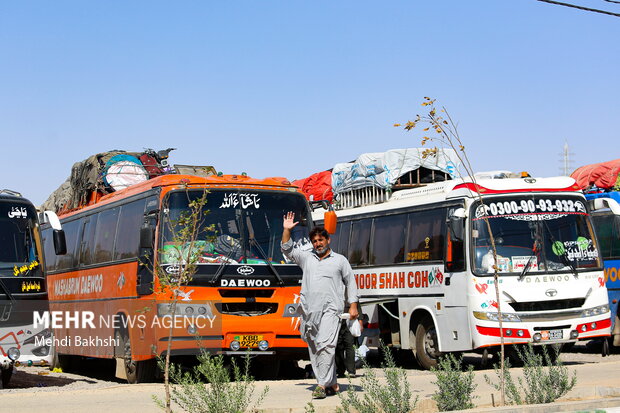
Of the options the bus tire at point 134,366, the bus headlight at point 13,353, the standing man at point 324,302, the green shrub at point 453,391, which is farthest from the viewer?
the bus tire at point 134,366

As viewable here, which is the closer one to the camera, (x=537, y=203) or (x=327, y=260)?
(x=327, y=260)

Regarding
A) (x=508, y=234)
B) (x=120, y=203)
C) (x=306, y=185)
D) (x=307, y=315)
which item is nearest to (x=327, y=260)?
(x=307, y=315)

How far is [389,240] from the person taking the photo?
788 inches

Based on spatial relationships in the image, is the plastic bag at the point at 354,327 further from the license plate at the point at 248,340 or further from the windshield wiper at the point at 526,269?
the windshield wiper at the point at 526,269

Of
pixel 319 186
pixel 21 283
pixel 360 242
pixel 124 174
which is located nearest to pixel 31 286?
pixel 21 283

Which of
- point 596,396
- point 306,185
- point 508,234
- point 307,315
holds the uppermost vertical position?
point 306,185

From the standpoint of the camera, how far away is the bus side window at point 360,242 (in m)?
21.0

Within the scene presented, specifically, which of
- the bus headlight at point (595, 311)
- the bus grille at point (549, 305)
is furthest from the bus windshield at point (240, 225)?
the bus headlight at point (595, 311)

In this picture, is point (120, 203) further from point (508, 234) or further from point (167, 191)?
point (508, 234)

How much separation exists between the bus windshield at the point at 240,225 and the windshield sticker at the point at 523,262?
3413 millimetres

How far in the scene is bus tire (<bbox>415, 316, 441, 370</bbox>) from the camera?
18.3 m

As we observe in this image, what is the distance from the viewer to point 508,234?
1716cm

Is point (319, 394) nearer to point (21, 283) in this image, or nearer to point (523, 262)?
point (21, 283)

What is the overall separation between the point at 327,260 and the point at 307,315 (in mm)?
673
